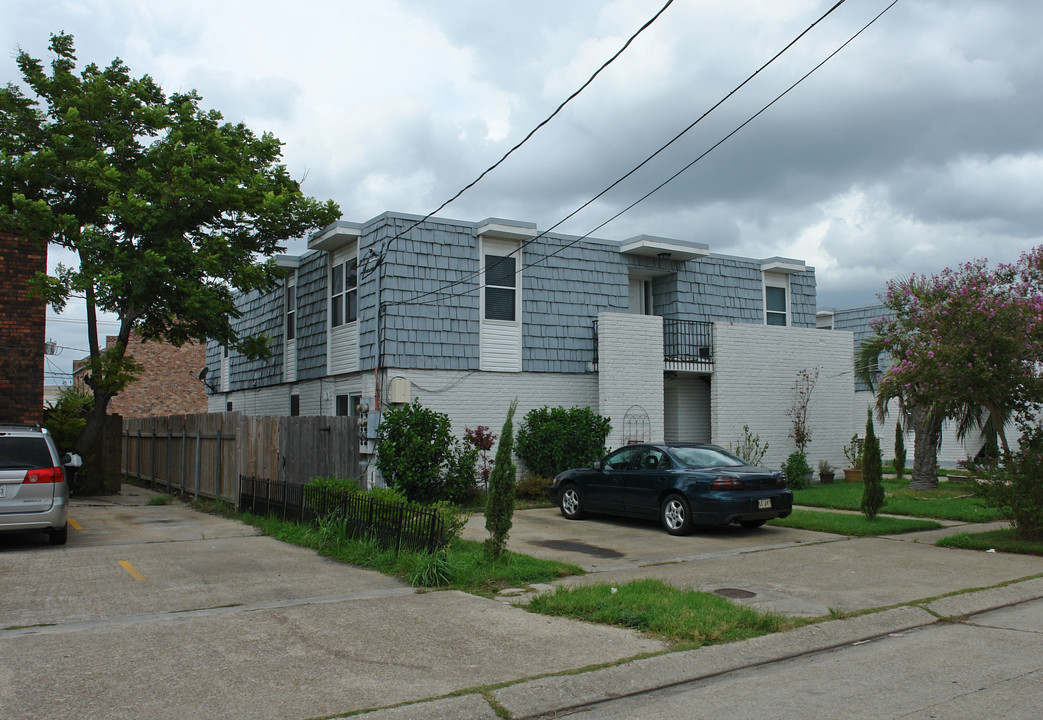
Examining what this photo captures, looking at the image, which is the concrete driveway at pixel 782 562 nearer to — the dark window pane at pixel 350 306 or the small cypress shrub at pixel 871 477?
the small cypress shrub at pixel 871 477

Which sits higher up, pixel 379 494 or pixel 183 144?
pixel 183 144

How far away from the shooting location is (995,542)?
36.0 feet

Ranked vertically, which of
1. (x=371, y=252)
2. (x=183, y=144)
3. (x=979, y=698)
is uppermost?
(x=183, y=144)

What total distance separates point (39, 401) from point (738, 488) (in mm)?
13191

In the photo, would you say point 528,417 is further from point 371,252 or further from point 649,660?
point 649,660

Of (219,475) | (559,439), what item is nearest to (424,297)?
(559,439)

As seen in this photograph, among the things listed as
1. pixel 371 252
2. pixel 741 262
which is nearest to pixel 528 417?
pixel 371 252

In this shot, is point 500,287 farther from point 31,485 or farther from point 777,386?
point 31,485

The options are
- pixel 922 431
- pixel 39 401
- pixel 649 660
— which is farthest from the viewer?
pixel 922 431

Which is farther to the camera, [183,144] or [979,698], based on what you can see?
[183,144]

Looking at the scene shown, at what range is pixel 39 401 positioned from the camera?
1585 cm

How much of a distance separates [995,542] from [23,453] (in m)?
13.1

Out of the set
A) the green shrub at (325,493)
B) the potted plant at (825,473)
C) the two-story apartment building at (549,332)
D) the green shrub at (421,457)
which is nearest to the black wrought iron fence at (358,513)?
the green shrub at (325,493)

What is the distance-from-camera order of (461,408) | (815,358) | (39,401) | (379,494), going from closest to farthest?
(379,494)
(39,401)
(461,408)
(815,358)
